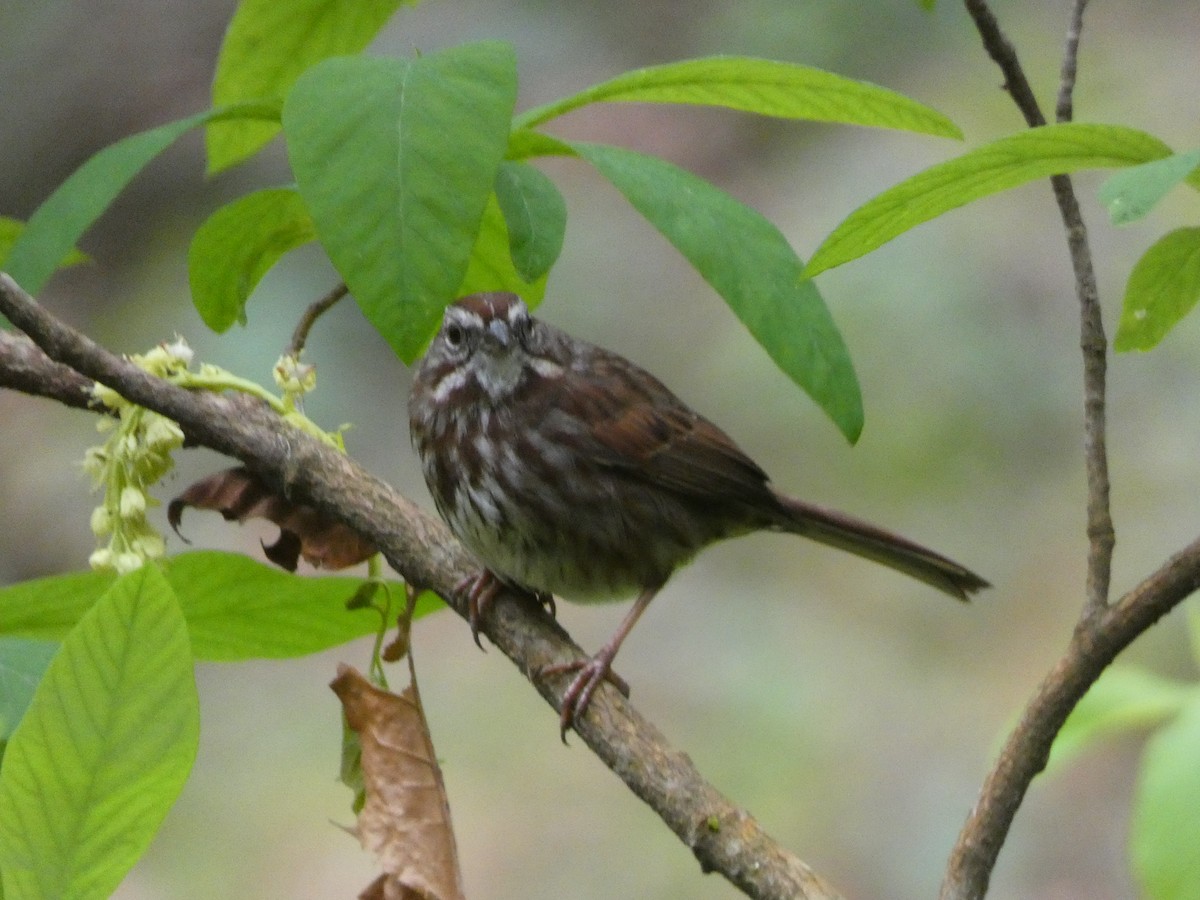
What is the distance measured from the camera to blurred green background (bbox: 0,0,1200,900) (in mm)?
6555

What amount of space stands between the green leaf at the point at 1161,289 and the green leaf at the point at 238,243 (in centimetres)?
97

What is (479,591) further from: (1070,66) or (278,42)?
(1070,66)

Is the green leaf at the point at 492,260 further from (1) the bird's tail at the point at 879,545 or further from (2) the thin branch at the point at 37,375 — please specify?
(1) the bird's tail at the point at 879,545

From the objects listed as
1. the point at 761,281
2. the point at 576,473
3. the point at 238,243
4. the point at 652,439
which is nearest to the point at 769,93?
the point at 761,281

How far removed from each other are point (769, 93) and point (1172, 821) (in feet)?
3.37

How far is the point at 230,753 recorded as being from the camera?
696cm

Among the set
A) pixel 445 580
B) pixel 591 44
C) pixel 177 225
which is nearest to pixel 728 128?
pixel 591 44

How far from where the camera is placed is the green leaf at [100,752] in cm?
119

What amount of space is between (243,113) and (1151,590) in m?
1.17

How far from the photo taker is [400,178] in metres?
1.42

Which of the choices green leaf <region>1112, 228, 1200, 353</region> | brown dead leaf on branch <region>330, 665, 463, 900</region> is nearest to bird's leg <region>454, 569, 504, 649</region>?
brown dead leaf on branch <region>330, 665, 463, 900</region>

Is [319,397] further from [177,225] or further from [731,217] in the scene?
[731,217]

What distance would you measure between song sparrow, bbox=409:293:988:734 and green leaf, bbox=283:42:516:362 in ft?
3.92

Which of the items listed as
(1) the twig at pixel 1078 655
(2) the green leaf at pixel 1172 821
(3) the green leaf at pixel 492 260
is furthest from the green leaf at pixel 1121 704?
(3) the green leaf at pixel 492 260
